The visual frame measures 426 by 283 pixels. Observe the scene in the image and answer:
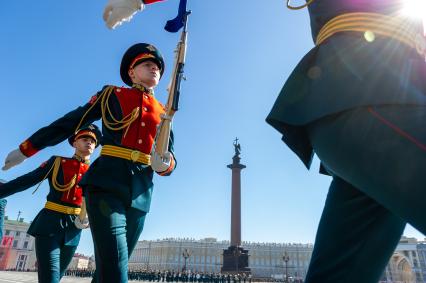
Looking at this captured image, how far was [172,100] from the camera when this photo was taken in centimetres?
264

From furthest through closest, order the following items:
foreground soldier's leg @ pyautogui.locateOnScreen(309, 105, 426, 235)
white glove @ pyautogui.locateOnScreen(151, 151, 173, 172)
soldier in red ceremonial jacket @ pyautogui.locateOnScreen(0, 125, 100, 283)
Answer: soldier in red ceremonial jacket @ pyautogui.locateOnScreen(0, 125, 100, 283) → white glove @ pyautogui.locateOnScreen(151, 151, 173, 172) → foreground soldier's leg @ pyautogui.locateOnScreen(309, 105, 426, 235)

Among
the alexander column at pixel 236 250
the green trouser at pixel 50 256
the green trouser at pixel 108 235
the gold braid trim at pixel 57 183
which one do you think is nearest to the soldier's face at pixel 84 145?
the gold braid trim at pixel 57 183

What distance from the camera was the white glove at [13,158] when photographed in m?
2.71

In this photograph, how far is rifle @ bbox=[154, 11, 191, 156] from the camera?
2.54 metres

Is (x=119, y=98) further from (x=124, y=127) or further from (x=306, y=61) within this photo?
(x=306, y=61)

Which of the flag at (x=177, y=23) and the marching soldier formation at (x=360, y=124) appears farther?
the flag at (x=177, y=23)

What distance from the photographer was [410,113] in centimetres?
112

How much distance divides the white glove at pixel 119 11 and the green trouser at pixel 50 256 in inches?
88.3

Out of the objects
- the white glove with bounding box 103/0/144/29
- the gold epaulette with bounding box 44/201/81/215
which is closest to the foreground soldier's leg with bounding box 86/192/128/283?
the white glove with bounding box 103/0/144/29

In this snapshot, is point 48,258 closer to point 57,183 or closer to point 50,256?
point 50,256

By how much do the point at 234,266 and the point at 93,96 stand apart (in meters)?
34.4

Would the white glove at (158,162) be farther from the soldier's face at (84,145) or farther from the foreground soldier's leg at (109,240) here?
the soldier's face at (84,145)

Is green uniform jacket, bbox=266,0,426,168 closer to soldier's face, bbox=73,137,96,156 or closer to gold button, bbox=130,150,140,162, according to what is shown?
gold button, bbox=130,150,140,162

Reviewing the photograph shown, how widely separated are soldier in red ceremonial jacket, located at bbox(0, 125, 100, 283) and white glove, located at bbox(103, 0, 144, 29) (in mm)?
1914
